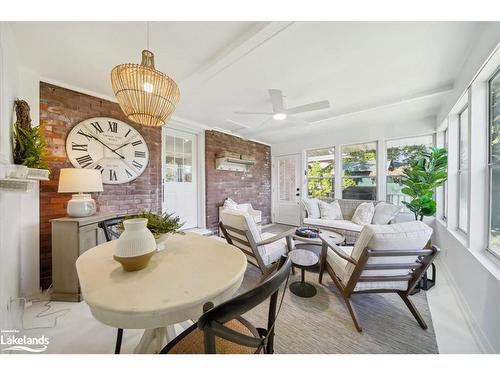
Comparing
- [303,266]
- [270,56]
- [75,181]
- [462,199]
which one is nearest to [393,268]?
[303,266]

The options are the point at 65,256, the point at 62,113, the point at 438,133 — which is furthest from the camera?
the point at 438,133

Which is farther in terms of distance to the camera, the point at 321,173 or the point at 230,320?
the point at 321,173

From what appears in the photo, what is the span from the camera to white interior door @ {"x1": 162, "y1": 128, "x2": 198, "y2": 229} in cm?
346

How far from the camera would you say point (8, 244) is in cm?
139

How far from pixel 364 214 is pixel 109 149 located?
430 centimetres

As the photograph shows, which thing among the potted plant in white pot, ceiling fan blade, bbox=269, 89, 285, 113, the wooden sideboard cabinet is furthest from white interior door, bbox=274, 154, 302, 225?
the potted plant in white pot

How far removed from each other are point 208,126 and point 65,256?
3020mm

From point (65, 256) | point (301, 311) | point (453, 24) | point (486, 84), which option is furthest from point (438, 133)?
point (65, 256)

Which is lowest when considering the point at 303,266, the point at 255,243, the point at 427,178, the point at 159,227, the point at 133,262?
the point at 303,266

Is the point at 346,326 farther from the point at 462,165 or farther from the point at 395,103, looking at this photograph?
the point at 395,103

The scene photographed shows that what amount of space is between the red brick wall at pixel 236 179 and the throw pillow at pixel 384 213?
2798 mm

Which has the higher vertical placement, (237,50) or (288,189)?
(237,50)

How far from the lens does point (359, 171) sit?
171 inches
